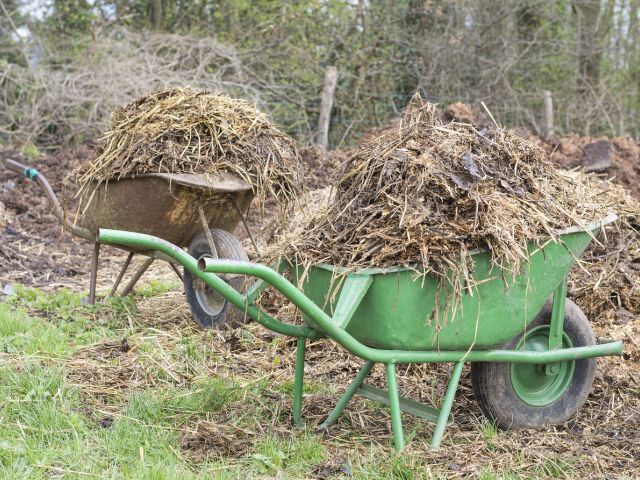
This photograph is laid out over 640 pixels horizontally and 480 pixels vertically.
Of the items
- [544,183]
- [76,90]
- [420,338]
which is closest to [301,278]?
[420,338]

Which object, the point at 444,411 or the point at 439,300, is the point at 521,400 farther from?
the point at 439,300

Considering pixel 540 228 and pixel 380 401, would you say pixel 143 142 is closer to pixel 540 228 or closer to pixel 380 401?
pixel 380 401

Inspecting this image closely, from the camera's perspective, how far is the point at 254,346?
4473 mm

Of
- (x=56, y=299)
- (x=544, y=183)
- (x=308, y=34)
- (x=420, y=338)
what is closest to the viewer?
(x=420, y=338)

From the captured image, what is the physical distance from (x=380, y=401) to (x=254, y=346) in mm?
1273

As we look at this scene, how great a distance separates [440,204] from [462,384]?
1225mm

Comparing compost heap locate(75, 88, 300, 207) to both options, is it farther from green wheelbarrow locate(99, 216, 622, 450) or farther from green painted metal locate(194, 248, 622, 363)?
green painted metal locate(194, 248, 622, 363)

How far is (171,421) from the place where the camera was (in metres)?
3.34

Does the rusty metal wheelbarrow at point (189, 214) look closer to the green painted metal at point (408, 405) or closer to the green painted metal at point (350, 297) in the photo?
the green painted metal at point (408, 405)

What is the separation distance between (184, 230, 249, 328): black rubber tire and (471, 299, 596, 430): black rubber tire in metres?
1.64

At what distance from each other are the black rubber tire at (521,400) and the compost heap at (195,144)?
1809 millimetres

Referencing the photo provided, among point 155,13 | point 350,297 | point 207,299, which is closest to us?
point 350,297

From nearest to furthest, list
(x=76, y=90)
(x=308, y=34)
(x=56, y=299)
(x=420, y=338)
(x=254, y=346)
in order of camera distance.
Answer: (x=420, y=338)
(x=254, y=346)
(x=56, y=299)
(x=76, y=90)
(x=308, y=34)

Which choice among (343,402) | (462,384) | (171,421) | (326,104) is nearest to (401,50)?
(326,104)
